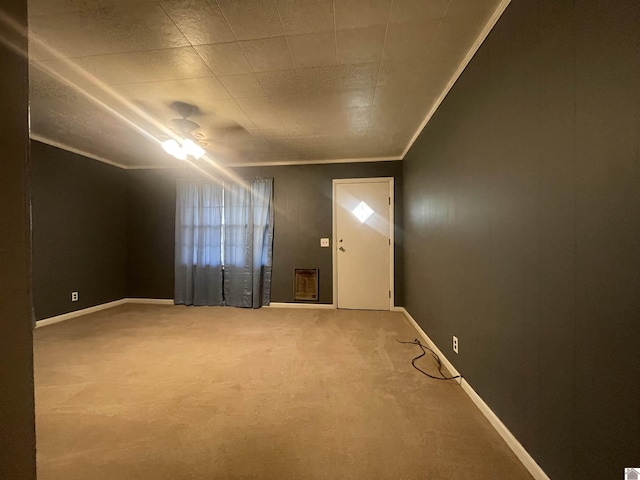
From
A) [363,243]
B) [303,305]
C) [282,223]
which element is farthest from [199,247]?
[363,243]

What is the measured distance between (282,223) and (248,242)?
0.64 metres

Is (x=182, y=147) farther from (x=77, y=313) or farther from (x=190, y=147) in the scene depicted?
(x=77, y=313)

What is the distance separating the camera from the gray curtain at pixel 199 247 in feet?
14.3

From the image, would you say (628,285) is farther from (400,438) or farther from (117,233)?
(117,233)

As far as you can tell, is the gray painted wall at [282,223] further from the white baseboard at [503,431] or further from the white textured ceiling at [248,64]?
the white baseboard at [503,431]

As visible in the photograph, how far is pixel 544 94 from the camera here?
110cm

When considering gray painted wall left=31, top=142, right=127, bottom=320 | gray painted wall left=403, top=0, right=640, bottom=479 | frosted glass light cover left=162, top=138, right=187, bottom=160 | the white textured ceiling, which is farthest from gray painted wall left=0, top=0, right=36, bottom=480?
gray painted wall left=31, top=142, right=127, bottom=320

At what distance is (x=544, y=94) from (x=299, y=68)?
4.94ft

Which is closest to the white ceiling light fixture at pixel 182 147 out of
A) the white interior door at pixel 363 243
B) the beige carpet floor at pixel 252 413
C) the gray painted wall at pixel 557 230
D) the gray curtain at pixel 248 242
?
the gray curtain at pixel 248 242

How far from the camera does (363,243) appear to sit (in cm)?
414

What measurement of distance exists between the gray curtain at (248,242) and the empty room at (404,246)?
0.55m

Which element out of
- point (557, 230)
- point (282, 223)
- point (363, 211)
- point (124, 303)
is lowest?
point (124, 303)

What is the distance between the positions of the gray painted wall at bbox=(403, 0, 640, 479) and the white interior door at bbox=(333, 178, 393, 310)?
224 centimetres

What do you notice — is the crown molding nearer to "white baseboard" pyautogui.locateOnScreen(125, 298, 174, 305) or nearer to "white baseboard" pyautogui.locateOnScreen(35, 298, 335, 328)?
"white baseboard" pyautogui.locateOnScreen(35, 298, 335, 328)
